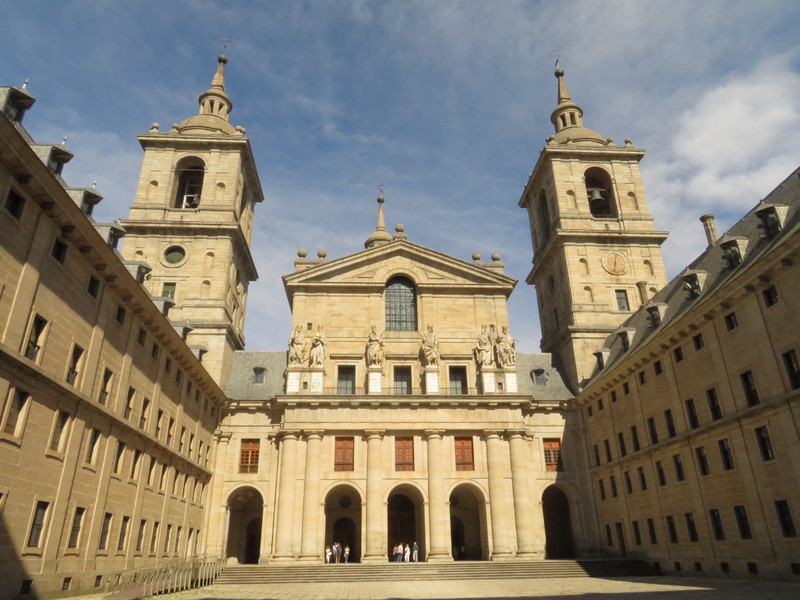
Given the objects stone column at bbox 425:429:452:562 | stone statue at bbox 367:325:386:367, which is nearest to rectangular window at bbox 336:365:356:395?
stone statue at bbox 367:325:386:367

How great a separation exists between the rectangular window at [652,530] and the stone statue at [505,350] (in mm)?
13170

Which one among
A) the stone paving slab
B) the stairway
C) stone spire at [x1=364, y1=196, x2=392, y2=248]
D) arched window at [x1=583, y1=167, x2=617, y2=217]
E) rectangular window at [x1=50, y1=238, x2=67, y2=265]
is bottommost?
the stone paving slab

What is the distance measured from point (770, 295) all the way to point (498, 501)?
2110cm

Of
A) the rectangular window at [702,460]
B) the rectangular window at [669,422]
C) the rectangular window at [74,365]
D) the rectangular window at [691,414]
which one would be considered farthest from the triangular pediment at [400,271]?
the rectangular window at [74,365]

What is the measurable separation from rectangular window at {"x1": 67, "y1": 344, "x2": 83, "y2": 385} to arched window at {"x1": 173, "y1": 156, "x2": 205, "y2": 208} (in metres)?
29.2

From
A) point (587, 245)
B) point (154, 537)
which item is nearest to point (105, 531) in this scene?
point (154, 537)

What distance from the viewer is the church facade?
2058cm

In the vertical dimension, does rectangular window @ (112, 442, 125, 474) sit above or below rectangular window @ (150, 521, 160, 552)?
above

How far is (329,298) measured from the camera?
4425 centimetres

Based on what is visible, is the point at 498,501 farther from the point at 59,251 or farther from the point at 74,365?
A: the point at 59,251

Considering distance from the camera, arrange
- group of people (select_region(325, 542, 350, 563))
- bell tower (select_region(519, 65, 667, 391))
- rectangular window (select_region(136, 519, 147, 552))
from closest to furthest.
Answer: rectangular window (select_region(136, 519, 147, 552)), group of people (select_region(325, 542, 350, 563)), bell tower (select_region(519, 65, 667, 391))

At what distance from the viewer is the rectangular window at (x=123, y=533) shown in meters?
25.0

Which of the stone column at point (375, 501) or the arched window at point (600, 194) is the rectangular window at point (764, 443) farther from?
the arched window at point (600, 194)

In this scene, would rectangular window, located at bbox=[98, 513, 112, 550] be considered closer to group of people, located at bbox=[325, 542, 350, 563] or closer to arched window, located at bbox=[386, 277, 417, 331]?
group of people, located at bbox=[325, 542, 350, 563]
